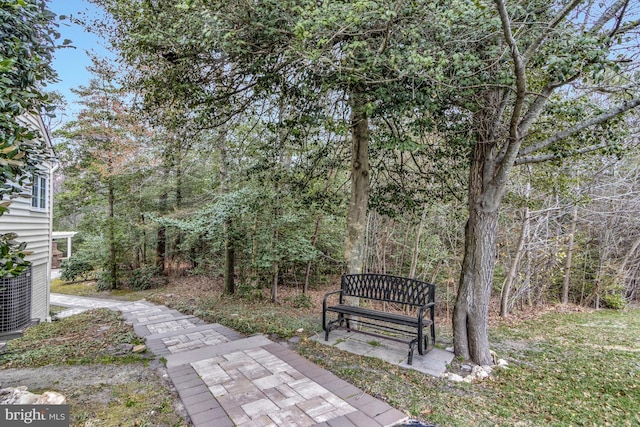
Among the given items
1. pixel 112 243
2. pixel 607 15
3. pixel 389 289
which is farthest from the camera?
pixel 112 243

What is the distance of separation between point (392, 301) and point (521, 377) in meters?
1.66

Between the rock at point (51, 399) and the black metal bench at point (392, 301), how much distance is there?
2903 mm

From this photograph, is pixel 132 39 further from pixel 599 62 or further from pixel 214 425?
pixel 599 62

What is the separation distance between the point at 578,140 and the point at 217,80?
4821 mm

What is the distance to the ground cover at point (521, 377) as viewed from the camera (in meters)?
2.81

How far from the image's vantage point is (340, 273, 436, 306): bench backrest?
4294mm

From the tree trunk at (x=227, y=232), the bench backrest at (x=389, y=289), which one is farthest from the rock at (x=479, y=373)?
the tree trunk at (x=227, y=232)

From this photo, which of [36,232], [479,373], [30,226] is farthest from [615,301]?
[36,232]

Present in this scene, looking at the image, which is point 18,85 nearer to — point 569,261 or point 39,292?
point 39,292

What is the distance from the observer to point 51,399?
2670mm

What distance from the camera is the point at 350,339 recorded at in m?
4.60

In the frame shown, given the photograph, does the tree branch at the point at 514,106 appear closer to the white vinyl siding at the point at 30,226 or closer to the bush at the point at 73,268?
the white vinyl siding at the point at 30,226

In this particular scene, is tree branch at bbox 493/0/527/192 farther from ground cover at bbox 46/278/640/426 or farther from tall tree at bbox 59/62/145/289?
tall tree at bbox 59/62/145/289

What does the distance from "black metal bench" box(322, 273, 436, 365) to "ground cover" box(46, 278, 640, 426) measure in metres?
0.40
